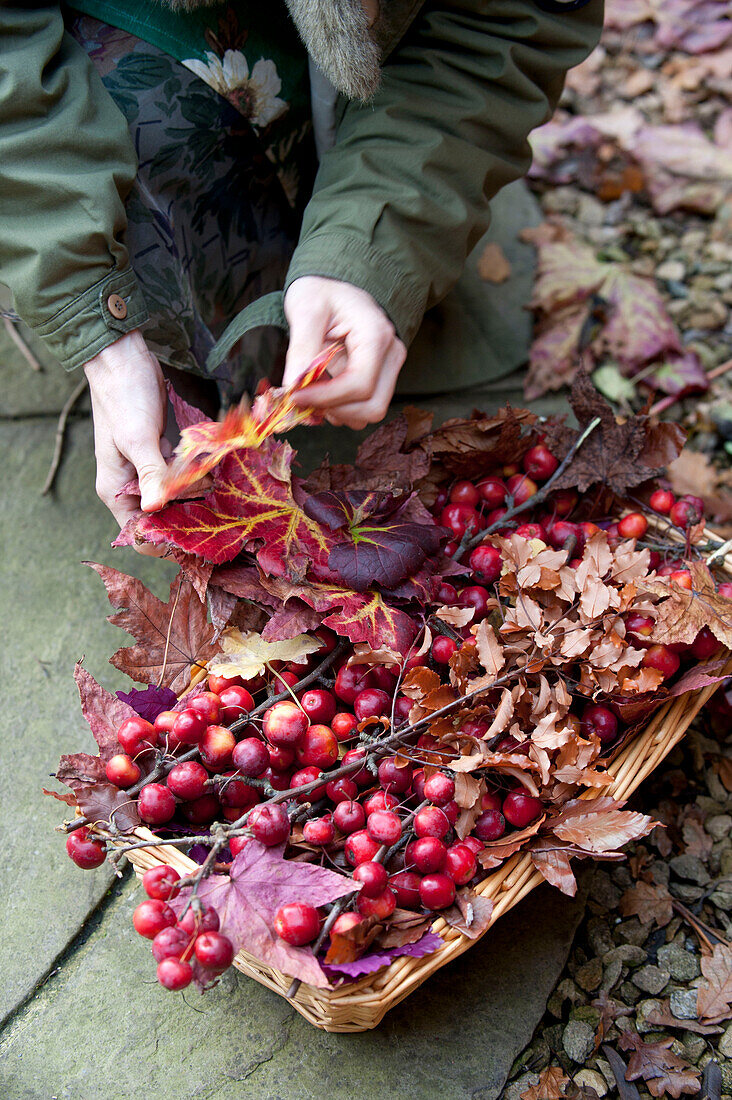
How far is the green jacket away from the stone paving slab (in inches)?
43.9

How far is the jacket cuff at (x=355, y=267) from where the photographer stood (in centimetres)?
134

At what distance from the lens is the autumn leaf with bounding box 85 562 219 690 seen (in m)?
1.31

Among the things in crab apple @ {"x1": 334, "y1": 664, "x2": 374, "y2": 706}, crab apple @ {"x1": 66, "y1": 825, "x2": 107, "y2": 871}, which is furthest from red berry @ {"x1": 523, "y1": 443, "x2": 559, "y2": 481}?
crab apple @ {"x1": 66, "y1": 825, "x2": 107, "y2": 871}

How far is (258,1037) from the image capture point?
1.29 m

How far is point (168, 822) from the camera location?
1.17m

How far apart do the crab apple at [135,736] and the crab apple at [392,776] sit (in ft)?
1.16

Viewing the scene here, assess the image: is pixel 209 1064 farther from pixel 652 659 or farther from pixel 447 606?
pixel 652 659

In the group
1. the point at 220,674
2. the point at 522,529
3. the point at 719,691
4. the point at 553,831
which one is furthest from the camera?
the point at 719,691

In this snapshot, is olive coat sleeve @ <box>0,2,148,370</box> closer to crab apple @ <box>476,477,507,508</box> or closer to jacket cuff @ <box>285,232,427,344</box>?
jacket cuff @ <box>285,232,427,344</box>

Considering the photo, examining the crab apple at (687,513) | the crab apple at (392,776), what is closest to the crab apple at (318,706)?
the crab apple at (392,776)

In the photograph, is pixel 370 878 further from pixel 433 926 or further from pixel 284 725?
pixel 284 725

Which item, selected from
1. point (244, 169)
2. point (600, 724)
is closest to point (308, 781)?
point (600, 724)

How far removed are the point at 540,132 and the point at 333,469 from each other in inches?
83.6

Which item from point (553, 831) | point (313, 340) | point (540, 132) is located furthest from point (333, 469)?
point (540, 132)
